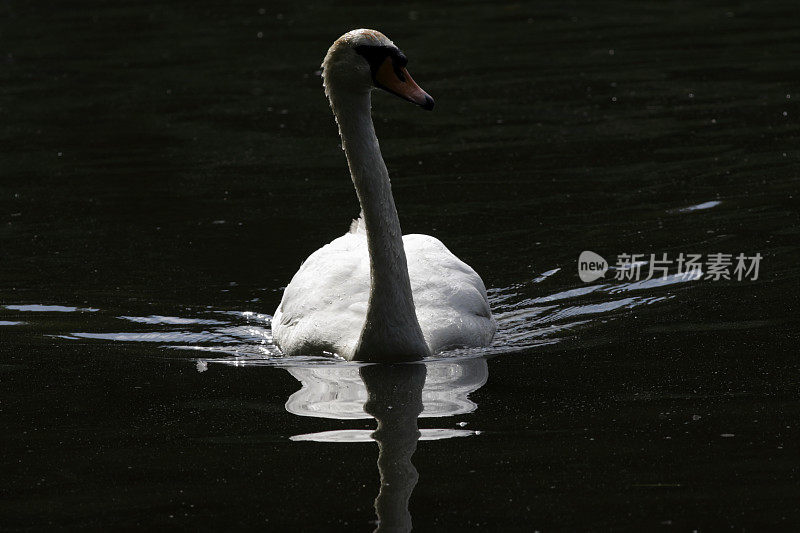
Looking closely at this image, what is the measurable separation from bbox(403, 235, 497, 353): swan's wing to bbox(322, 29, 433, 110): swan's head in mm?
1393

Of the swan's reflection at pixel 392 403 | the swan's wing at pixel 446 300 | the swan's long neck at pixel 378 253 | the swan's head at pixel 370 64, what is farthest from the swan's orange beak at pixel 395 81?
the swan's reflection at pixel 392 403

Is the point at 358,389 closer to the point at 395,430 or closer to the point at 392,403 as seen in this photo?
the point at 392,403

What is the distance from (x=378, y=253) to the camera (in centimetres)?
859

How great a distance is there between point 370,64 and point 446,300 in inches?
63.3

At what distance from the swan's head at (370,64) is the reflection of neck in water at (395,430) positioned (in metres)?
1.57

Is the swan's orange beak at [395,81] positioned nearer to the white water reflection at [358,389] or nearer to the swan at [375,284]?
the swan at [375,284]

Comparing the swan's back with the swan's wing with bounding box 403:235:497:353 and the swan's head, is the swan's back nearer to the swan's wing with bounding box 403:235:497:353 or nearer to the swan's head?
the swan's wing with bounding box 403:235:497:353

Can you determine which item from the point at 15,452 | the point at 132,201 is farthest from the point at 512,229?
the point at 15,452

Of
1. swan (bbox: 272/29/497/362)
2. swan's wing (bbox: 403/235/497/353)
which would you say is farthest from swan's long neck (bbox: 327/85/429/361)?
swan's wing (bbox: 403/235/497/353)

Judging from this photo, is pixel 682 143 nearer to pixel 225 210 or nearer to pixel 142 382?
pixel 225 210

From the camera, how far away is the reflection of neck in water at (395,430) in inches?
242

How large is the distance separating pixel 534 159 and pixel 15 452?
26.9ft

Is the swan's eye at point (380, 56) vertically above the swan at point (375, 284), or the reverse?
the swan's eye at point (380, 56)

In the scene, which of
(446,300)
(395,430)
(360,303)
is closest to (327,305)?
(360,303)
